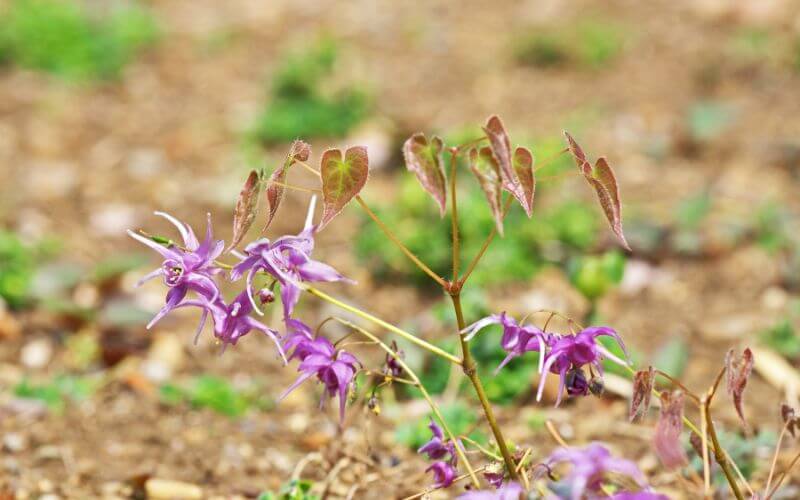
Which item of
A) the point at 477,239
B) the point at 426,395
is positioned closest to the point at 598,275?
the point at 477,239

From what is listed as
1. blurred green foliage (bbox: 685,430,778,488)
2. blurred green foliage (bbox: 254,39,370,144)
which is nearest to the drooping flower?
blurred green foliage (bbox: 685,430,778,488)

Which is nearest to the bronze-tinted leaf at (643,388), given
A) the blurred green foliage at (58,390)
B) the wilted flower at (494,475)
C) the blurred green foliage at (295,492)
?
the wilted flower at (494,475)

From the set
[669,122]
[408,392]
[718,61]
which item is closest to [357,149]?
[408,392]

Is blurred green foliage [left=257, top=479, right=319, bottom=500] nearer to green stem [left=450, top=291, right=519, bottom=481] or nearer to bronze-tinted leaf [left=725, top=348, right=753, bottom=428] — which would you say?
green stem [left=450, top=291, right=519, bottom=481]

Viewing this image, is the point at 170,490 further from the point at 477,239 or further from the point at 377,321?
the point at 477,239

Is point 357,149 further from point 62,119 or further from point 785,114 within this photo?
point 62,119

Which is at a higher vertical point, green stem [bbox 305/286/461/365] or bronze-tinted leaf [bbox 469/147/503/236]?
bronze-tinted leaf [bbox 469/147/503/236]
